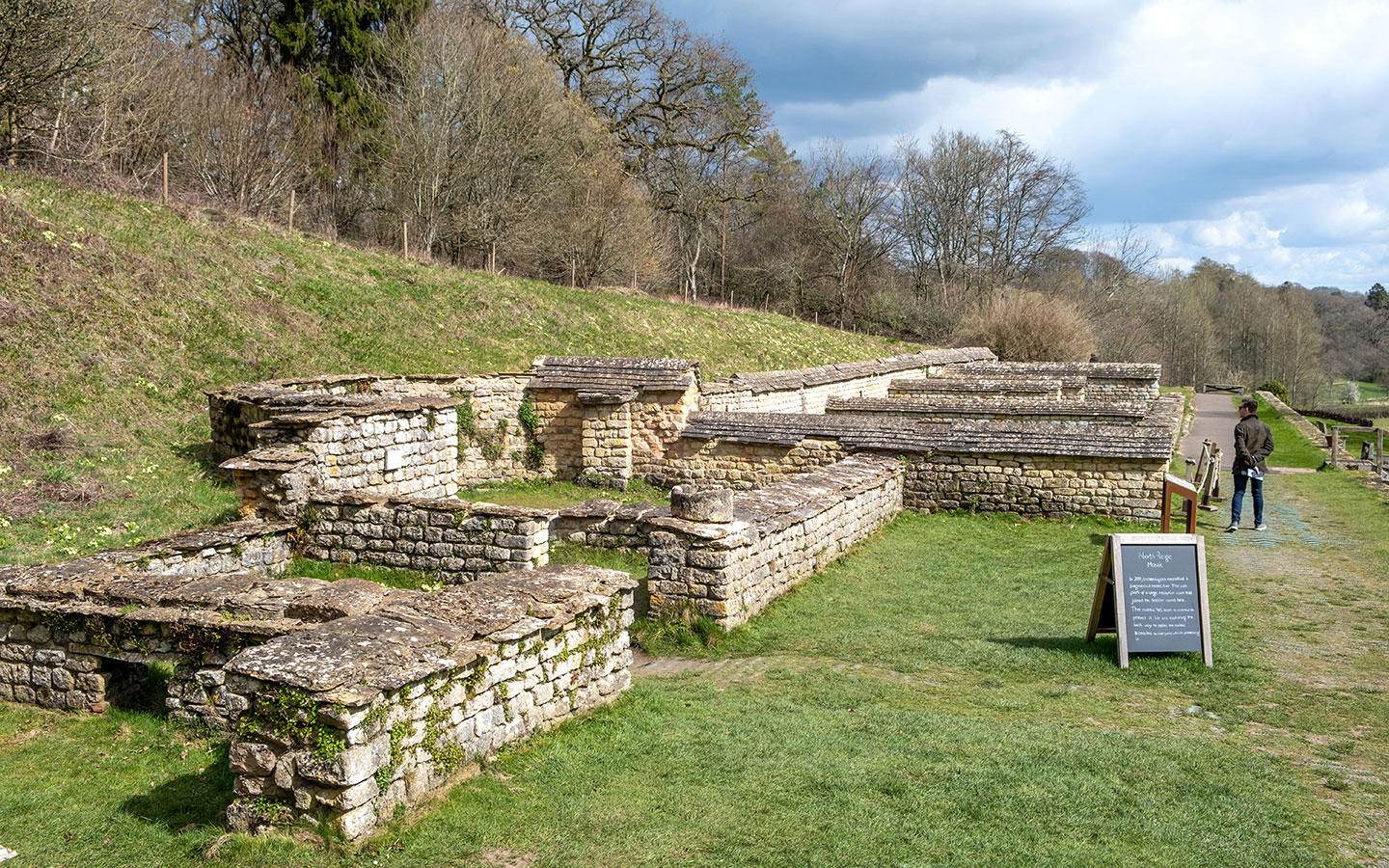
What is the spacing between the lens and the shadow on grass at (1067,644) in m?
7.32

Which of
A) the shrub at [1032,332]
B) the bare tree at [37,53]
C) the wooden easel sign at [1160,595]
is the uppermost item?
the bare tree at [37,53]

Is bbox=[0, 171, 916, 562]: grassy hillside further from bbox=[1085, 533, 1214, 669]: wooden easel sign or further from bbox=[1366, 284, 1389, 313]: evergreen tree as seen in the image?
bbox=[1366, 284, 1389, 313]: evergreen tree

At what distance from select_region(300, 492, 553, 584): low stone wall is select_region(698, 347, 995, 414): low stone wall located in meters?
7.23

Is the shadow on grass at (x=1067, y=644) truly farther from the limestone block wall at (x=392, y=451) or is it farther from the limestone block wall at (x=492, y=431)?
the limestone block wall at (x=492, y=431)

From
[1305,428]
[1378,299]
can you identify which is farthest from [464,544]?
[1378,299]

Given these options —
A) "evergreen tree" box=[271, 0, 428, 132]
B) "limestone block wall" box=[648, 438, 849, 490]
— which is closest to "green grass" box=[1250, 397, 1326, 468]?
"limestone block wall" box=[648, 438, 849, 490]

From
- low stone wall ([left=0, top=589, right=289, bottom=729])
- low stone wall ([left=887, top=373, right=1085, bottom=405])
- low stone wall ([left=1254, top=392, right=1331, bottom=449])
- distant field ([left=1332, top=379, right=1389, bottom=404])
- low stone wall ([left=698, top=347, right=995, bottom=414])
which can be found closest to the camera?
low stone wall ([left=0, top=589, right=289, bottom=729])

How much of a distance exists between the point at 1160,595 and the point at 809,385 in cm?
1474

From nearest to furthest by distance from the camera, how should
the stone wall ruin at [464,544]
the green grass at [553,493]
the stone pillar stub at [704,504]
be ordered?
the stone wall ruin at [464,544] → the stone pillar stub at [704,504] → the green grass at [553,493]

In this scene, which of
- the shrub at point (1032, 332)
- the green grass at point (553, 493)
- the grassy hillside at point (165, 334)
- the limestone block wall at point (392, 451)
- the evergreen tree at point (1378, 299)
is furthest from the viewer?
the evergreen tree at point (1378, 299)

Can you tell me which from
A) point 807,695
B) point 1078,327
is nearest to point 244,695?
point 807,695

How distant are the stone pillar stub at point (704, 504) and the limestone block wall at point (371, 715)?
3091 millimetres

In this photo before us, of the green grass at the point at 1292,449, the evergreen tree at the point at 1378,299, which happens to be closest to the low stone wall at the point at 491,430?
→ the green grass at the point at 1292,449

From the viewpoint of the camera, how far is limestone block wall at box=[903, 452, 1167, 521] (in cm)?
1277
